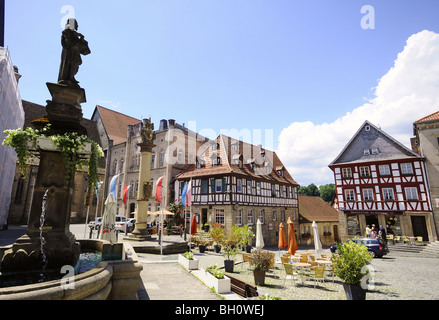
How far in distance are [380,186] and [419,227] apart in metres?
4.76

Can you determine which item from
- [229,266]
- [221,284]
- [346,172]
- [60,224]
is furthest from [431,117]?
[60,224]

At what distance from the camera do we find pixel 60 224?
5023mm

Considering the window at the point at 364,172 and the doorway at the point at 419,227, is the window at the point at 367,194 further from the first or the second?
the doorway at the point at 419,227

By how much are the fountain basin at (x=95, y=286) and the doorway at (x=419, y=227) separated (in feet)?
89.5

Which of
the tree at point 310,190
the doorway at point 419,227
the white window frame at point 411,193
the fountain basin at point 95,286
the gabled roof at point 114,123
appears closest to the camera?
the fountain basin at point 95,286

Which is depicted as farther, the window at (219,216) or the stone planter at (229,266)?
the window at (219,216)

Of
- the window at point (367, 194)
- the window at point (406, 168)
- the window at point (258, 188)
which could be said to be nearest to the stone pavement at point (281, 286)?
the window at point (367, 194)

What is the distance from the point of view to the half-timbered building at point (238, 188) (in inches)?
927

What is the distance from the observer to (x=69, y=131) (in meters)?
5.42

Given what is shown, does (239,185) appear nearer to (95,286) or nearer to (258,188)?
(258,188)

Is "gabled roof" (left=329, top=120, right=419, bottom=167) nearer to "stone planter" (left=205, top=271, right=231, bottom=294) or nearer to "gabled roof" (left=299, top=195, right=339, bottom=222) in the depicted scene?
"gabled roof" (left=299, top=195, right=339, bottom=222)

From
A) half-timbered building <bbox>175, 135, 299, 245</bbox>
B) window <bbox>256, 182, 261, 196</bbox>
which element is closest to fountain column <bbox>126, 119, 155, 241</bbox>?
half-timbered building <bbox>175, 135, 299, 245</bbox>

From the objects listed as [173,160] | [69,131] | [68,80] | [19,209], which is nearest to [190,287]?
[69,131]
